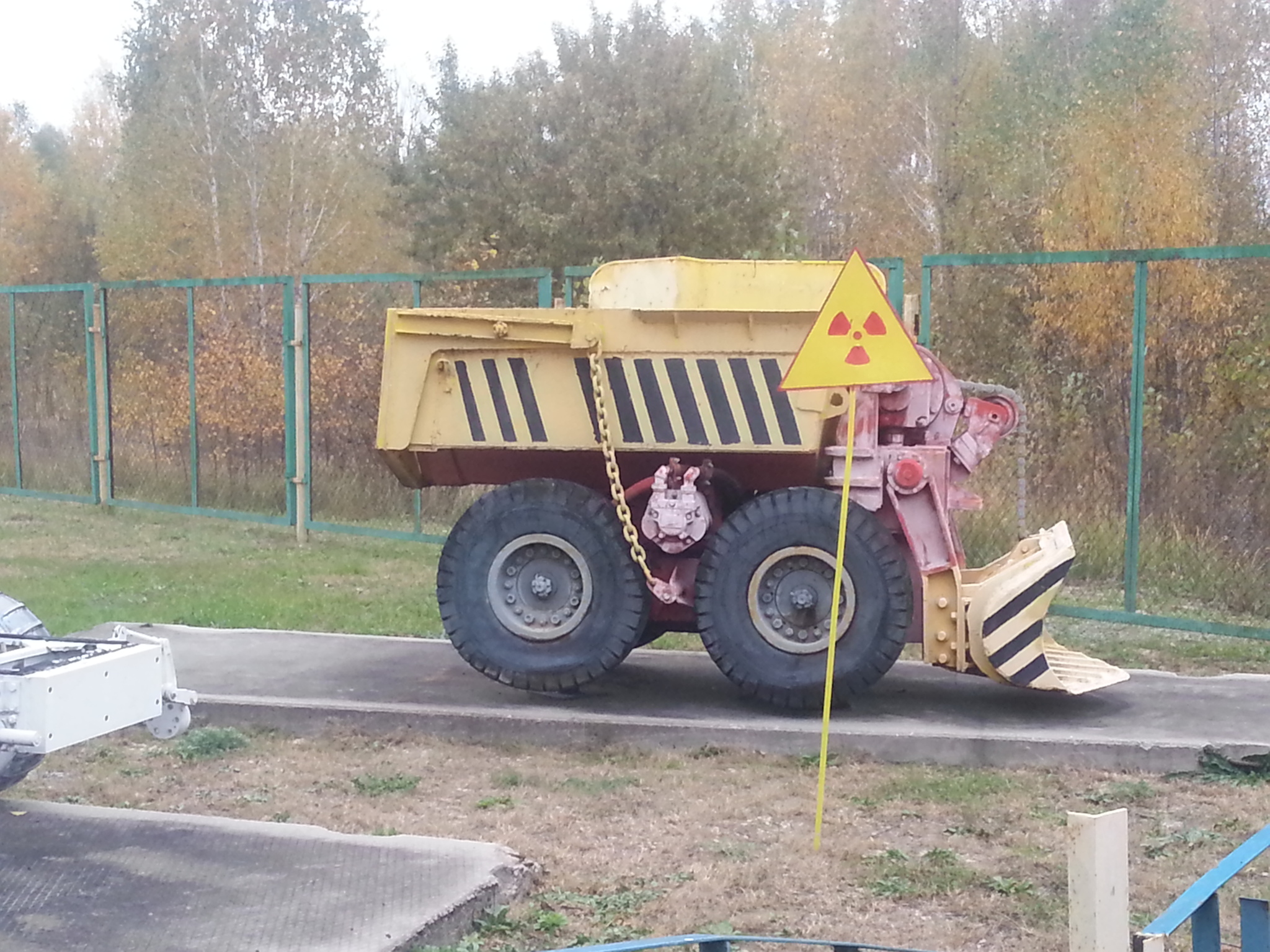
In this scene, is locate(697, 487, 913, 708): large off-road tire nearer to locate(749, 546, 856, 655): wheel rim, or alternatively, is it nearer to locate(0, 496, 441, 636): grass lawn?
locate(749, 546, 856, 655): wheel rim

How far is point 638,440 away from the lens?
6277mm

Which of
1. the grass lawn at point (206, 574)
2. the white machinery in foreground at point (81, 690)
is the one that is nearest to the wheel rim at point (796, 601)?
the white machinery in foreground at point (81, 690)

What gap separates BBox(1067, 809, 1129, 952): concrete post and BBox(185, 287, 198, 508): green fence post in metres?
11.7

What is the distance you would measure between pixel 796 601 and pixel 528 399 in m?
1.49

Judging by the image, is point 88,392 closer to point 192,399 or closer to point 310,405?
point 192,399

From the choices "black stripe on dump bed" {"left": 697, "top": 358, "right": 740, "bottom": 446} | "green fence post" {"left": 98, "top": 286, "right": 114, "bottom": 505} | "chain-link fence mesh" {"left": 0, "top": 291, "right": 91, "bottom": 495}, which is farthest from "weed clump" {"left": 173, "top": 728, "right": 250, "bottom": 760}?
"chain-link fence mesh" {"left": 0, "top": 291, "right": 91, "bottom": 495}

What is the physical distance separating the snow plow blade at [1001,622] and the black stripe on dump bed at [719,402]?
1060 mm

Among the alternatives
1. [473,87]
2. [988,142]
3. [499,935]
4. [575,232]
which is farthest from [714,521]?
[988,142]

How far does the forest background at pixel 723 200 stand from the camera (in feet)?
28.7

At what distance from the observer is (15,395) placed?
50.0ft

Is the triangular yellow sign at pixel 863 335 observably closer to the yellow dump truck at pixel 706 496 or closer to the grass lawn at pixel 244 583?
the yellow dump truck at pixel 706 496

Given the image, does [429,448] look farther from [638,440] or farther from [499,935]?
[499,935]

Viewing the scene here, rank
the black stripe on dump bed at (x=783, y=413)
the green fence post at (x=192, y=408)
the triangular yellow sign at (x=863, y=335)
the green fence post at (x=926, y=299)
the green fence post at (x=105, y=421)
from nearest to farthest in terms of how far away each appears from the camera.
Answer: the triangular yellow sign at (x=863, y=335), the black stripe on dump bed at (x=783, y=413), the green fence post at (x=926, y=299), the green fence post at (x=192, y=408), the green fence post at (x=105, y=421)

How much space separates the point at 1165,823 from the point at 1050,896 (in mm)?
937
